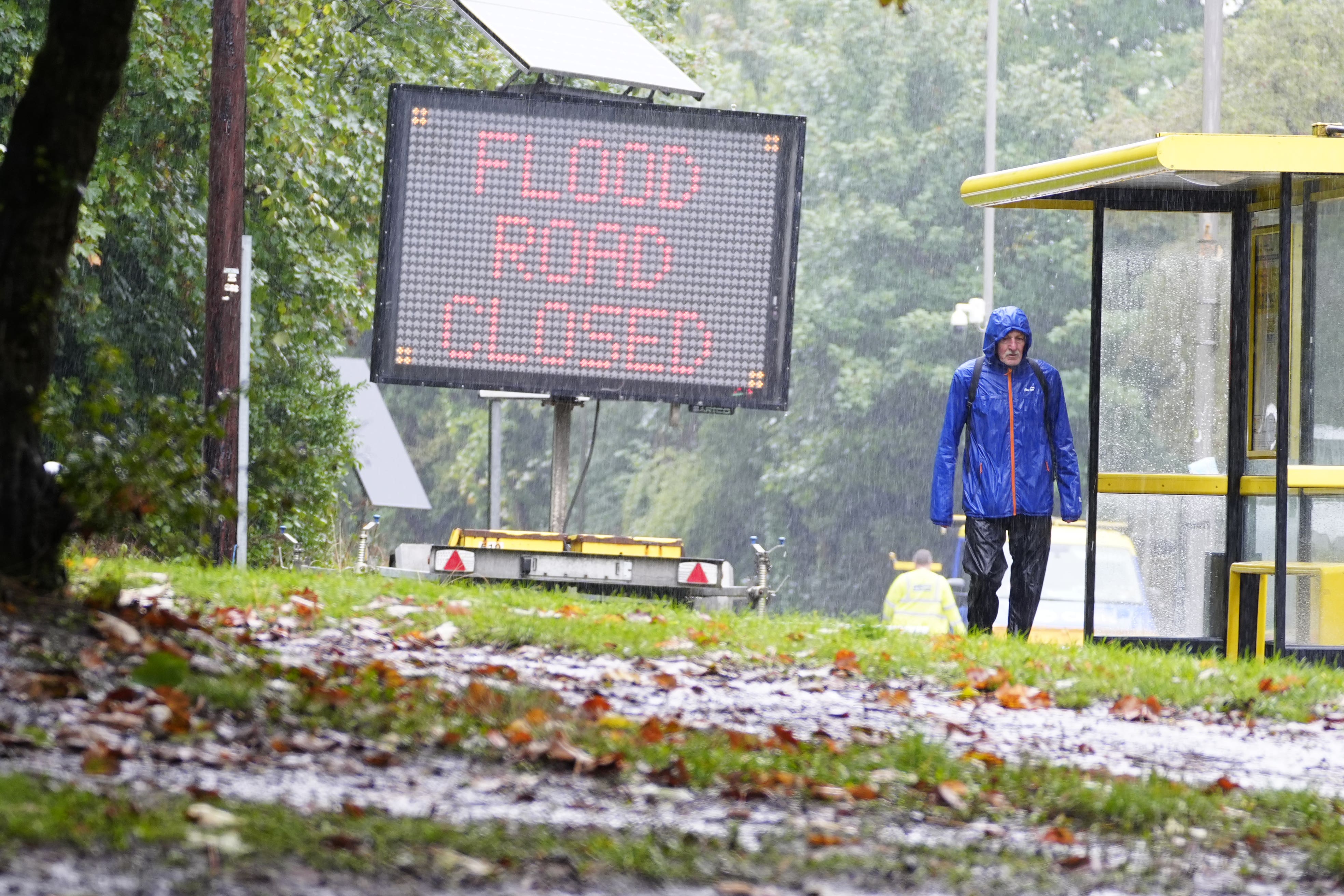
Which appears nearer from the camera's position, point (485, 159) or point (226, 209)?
point (485, 159)

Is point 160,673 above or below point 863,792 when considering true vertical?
above

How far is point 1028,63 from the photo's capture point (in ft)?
155

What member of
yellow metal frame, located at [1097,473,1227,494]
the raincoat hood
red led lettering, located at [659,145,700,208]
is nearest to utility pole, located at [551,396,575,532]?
red led lettering, located at [659,145,700,208]

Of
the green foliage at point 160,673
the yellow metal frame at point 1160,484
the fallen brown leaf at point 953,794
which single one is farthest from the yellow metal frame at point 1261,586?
the green foliage at point 160,673

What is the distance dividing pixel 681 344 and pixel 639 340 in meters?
0.26

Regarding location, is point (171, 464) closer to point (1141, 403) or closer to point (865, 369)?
point (1141, 403)

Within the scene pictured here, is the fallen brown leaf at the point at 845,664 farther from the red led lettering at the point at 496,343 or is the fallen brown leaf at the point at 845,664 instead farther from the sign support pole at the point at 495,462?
the sign support pole at the point at 495,462

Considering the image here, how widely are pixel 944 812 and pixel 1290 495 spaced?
5.90 meters

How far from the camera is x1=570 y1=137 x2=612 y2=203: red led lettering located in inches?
483

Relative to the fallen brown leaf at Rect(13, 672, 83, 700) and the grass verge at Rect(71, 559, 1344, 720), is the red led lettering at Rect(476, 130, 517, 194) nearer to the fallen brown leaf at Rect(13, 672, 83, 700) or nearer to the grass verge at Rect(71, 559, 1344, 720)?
the grass verge at Rect(71, 559, 1344, 720)

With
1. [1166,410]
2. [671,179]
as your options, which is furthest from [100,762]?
[671,179]

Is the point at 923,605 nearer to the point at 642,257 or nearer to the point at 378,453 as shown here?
the point at 642,257

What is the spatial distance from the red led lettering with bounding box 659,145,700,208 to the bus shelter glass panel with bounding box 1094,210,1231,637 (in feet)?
8.61

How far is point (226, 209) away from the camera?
642 inches
